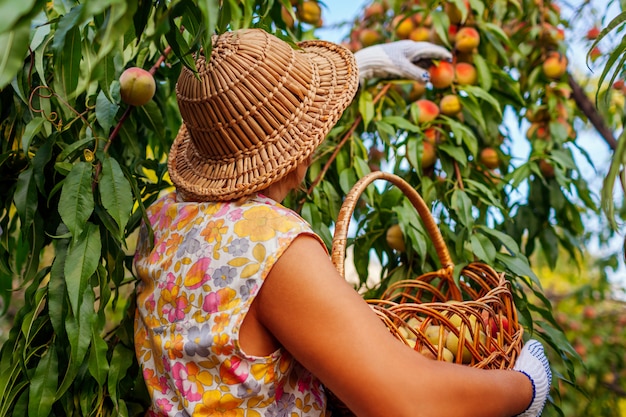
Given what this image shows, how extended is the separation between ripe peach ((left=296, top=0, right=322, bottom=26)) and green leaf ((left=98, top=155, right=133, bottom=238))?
3.59ft

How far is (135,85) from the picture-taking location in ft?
3.41

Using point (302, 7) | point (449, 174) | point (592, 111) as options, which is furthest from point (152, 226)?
point (592, 111)

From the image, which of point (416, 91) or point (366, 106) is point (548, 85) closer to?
point (416, 91)

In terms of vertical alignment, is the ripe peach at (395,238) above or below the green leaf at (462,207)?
below

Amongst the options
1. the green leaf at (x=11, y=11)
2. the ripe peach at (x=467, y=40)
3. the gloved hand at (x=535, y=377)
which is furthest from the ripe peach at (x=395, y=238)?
the green leaf at (x=11, y=11)

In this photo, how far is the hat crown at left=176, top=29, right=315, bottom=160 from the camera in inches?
32.4

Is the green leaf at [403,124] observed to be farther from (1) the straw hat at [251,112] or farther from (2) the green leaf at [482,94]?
(1) the straw hat at [251,112]

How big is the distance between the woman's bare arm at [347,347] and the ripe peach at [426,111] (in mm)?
840

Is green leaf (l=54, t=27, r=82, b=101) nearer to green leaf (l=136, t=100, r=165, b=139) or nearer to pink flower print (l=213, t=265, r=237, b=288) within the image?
pink flower print (l=213, t=265, r=237, b=288)

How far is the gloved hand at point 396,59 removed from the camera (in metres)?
1.51

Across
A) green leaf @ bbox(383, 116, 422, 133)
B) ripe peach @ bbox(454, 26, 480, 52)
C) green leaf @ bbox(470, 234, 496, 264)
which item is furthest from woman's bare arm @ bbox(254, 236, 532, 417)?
ripe peach @ bbox(454, 26, 480, 52)

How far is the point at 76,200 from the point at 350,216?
42 centimetres

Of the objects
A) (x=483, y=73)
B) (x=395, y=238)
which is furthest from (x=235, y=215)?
(x=483, y=73)

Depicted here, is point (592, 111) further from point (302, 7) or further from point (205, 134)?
point (205, 134)
